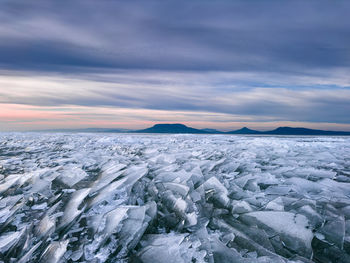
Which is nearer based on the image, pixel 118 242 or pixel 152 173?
pixel 118 242

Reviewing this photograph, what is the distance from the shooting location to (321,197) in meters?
1.92

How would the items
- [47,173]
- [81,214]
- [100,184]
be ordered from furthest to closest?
1. [47,173]
2. [100,184]
3. [81,214]

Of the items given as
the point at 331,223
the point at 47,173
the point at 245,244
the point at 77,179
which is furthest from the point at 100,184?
the point at 331,223

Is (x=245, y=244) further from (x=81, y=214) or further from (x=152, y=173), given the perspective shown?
(x=152, y=173)

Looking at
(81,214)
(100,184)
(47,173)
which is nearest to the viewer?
(81,214)

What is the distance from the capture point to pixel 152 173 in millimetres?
2730

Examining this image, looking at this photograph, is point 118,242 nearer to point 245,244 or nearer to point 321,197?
point 245,244

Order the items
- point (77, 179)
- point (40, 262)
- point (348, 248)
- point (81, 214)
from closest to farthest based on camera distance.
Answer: point (40, 262)
point (348, 248)
point (81, 214)
point (77, 179)

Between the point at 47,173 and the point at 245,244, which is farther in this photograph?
the point at 47,173

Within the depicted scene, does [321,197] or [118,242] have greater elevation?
[321,197]

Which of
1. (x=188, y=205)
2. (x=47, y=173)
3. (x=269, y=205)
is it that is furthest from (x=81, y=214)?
(x=269, y=205)

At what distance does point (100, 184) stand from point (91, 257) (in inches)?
43.7

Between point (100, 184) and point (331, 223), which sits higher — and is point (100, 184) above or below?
below

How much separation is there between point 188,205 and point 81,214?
2.84 feet
